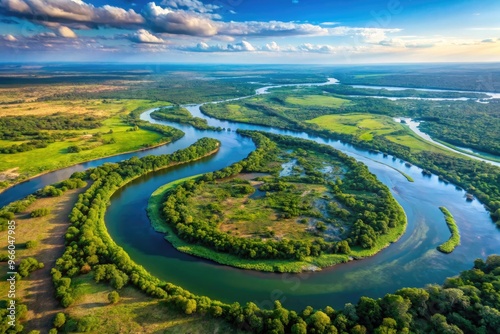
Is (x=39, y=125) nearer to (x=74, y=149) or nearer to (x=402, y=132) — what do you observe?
(x=74, y=149)

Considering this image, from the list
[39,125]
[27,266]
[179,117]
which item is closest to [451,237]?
[27,266]

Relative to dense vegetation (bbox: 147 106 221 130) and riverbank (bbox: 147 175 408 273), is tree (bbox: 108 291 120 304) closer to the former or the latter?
riverbank (bbox: 147 175 408 273)

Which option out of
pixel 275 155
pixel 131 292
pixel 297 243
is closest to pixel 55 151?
pixel 275 155

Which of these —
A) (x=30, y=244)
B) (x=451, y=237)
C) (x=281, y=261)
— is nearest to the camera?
(x=281, y=261)

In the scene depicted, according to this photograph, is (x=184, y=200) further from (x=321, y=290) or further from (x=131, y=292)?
(x=321, y=290)

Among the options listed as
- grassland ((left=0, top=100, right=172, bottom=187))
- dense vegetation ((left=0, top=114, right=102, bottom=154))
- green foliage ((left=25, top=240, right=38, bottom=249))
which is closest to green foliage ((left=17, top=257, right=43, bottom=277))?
green foliage ((left=25, top=240, right=38, bottom=249))
